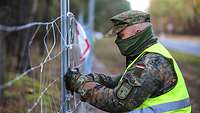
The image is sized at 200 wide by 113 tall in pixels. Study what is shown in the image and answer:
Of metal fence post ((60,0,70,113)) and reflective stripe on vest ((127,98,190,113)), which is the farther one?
metal fence post ((60,0,70,113))

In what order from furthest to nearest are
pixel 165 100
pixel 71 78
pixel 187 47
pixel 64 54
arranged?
pixel 187 47
pixel 64 54
pixel 71 78
pixel 165 100

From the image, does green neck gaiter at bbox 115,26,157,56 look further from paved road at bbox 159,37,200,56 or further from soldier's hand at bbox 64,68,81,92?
paved road at bbox 159,37,200,56

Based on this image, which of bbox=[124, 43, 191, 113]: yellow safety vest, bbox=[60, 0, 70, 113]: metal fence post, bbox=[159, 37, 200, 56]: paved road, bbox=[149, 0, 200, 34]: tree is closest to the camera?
bbox=[124, 43, 191, 113]: yellow safety vest

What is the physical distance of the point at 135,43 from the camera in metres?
4.09

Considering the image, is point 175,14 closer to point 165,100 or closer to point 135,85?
point 165,100

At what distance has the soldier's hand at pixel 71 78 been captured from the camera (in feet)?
14.2

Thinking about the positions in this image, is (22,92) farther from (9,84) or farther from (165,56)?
(165,56)

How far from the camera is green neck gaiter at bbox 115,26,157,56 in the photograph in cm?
407

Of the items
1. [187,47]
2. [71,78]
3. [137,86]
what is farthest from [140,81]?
[187,47]

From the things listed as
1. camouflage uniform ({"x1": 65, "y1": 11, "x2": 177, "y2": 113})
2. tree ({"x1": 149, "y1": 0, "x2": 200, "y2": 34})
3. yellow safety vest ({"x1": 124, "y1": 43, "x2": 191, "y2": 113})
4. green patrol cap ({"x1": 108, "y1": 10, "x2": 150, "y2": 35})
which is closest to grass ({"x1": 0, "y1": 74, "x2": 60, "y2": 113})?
camouflage uniform ({"x1": 65, "y1": 11, "x2": 177, "y2": 113})

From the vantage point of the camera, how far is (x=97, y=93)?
4066mm

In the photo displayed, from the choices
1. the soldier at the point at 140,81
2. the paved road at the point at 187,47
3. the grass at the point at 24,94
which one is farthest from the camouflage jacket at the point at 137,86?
the paved road at the point at 187,47

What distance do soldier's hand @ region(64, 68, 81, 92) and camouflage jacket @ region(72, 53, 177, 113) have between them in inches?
7.5

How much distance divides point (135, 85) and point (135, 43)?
40 cm
